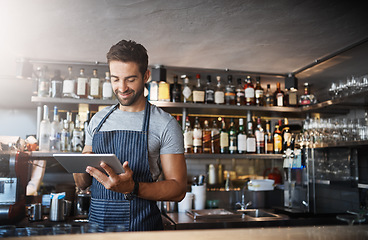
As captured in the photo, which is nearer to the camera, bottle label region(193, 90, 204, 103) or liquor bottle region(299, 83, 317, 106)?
bottle label region(193, 90, 204, 103)

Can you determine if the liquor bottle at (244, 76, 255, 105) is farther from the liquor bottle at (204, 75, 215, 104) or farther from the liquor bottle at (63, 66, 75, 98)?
the liquor bottle at (63, 66, 75, 98)

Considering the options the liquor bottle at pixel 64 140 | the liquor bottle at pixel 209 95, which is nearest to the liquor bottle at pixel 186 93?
the liquor bottle at pixel 209 95

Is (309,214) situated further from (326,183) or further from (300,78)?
(300,78)

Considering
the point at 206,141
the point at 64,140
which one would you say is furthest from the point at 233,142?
the point at 64,140

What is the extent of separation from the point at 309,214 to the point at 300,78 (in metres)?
1.18

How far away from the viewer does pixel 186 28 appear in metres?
2.10

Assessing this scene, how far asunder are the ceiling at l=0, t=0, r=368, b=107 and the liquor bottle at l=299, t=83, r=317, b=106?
58 centimetres

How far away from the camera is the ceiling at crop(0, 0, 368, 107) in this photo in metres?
1.81

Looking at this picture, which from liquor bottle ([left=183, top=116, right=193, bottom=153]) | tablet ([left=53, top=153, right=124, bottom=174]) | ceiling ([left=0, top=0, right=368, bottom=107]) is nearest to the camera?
tablet ([left=53, top=153, right=124, bottom=174])

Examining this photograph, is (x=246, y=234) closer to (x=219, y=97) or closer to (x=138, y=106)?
(x=138, y=106)

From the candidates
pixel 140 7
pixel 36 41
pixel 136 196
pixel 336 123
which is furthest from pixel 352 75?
pixel 36 41

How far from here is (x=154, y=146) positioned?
1.49 meters

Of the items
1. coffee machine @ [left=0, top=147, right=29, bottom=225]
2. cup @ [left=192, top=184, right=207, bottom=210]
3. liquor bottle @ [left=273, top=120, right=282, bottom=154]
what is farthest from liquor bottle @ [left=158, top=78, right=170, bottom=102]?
coffee machine @ [left=0, top=147, right=29, bottom=225]

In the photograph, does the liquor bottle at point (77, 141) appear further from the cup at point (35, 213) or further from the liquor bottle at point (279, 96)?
the liquor bottle at point (279, 96)
